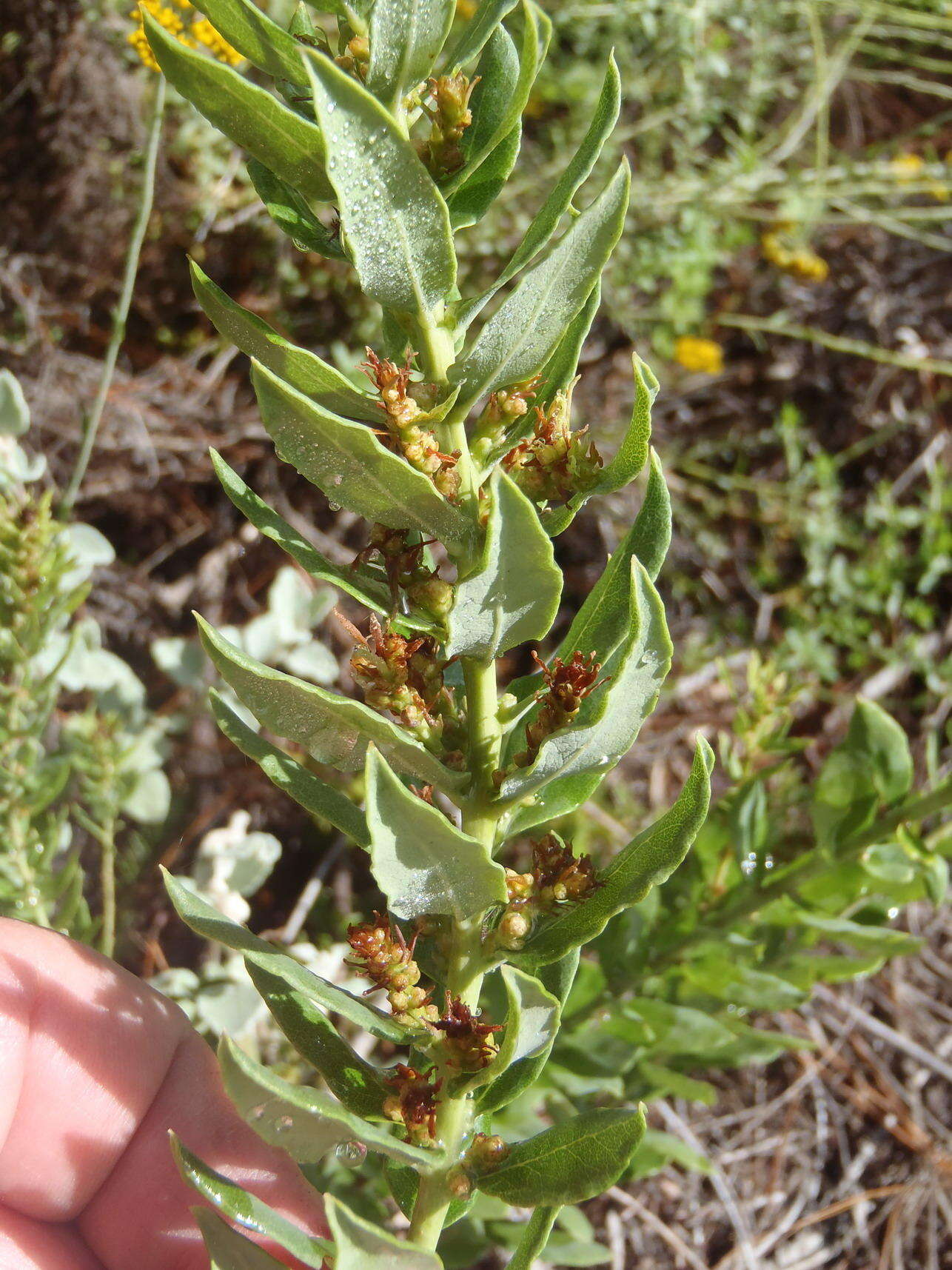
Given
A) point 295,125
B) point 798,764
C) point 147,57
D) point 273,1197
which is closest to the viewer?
point 295,125

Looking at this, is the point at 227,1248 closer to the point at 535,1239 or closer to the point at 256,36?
the point at 535,1239

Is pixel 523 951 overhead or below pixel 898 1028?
overhead

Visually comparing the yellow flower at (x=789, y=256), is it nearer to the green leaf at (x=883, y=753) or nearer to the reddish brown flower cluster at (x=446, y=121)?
the green leaf at (x=883, y=753)

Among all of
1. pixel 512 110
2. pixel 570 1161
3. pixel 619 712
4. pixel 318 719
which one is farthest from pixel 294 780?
pixel 512 110

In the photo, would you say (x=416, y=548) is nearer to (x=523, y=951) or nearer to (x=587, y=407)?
(x=523, y=951)

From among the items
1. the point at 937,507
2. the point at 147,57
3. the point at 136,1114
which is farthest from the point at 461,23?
the point at 136,1114

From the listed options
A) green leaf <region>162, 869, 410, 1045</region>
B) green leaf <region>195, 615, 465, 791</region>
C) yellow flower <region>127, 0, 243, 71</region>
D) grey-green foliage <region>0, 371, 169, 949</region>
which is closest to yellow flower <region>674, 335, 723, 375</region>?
yellow flower <region>127, 0, 243, 71</region>
